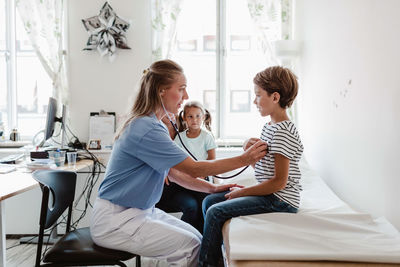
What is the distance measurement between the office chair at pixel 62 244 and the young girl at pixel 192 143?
2.60 feet

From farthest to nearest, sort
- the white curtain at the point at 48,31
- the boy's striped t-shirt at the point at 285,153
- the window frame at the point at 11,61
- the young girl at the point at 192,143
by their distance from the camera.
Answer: the window frame at the point at 11,61
the white curtain at the point at 48,31
the young girl at the point at 192,143
the boy's striped t-shirt at the point at 285,153

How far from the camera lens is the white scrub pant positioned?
54.2 inches

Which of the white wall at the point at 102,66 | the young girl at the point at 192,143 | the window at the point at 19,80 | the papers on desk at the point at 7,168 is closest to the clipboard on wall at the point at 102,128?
the white wall at the point at 102,66

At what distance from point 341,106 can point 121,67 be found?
194 centimetres

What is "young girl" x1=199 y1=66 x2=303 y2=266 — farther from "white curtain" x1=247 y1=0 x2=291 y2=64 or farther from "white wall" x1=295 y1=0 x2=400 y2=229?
"white curtain" x1=247 y1=0 x2=291 y2=64

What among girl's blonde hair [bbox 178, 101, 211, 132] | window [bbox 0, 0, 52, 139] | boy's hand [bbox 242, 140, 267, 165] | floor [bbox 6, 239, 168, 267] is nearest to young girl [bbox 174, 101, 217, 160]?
girl's blonde hair [bbox 178, 101, 211, 132]

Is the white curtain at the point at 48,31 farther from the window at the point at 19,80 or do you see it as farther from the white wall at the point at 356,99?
→ the white wall at the point at 356,99

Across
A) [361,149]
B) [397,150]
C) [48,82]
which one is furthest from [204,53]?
[397,150]

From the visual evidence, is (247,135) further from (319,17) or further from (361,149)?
(361,149)

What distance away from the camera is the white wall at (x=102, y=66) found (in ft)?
10.5

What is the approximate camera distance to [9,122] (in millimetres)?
3393

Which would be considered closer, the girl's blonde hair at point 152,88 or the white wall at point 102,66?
the girl's blonde hair at point 152,88

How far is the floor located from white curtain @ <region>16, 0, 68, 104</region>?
4.05 feet

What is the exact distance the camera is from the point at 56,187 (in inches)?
62.3
